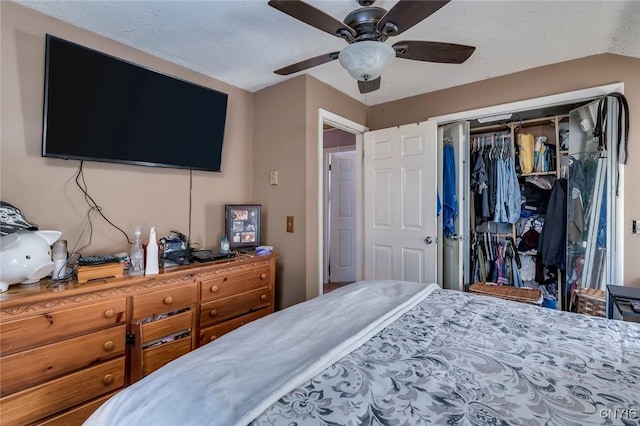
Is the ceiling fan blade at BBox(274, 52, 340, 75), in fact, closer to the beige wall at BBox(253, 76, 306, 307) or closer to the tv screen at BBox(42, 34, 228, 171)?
the beige wall at BBox(253, 76, 306, 307)

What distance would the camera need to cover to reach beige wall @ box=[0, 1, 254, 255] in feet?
5.28

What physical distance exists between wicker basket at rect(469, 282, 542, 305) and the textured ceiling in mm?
1915

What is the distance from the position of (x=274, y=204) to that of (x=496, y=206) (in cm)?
225

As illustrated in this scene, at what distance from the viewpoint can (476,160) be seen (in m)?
3.23

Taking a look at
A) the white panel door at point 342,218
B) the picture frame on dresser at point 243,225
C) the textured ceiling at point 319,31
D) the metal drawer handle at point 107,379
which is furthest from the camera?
the white panel door at point 342,218

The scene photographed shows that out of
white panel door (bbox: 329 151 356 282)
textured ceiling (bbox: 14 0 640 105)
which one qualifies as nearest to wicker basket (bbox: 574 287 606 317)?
textured ceiling (bbox: 14 0 640 105)

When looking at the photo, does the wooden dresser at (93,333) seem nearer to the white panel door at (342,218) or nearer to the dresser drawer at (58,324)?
the dresser drawer at (58,324)

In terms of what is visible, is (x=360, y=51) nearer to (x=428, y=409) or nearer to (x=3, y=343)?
(x=428, y=409)

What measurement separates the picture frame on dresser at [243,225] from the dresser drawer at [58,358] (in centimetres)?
102

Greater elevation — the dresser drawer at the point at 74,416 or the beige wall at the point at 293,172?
the beige wall at the point at 293,172

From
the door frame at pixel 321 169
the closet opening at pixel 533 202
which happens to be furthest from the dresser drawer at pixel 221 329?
the closet opening at pixel 533 202

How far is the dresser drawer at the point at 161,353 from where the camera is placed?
5.49 ft

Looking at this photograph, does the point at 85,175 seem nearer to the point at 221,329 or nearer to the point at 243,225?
the point at 243,225

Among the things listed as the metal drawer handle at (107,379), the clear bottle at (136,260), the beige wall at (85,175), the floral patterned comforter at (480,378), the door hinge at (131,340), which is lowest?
the metal drawer handle at (107,379)
